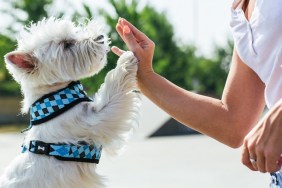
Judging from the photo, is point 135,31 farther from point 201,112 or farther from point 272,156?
point 272,156

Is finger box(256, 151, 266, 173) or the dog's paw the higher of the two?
finger box(256, 151, 266, 173)

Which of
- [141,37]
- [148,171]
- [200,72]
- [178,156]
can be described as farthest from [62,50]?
[200,72]

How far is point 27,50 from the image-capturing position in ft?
10.8

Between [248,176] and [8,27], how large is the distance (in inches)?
884

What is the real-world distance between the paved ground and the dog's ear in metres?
3.67

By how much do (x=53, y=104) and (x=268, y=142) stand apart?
1636 millimetres

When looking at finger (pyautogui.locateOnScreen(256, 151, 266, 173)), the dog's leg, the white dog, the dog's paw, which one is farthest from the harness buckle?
finger (pyautogui.locateOnScreen(256, 151, 266, 173))

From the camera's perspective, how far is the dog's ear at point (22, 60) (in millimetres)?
3195

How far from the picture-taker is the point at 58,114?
10.2ft

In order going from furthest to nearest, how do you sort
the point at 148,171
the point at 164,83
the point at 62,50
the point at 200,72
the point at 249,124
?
the point at 200,72 < the point at 148,171 < the point at 62,50 < the point at 164,83 < the point at 249,124

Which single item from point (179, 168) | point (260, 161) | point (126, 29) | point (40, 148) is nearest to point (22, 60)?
point (40, 148)

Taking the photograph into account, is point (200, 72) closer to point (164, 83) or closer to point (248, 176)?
point (248, 176)

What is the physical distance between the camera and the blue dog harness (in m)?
3.02

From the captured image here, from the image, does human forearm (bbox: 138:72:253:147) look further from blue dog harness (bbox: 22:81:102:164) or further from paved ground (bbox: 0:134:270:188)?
paved ground (bbox: 0:134:270:188)
